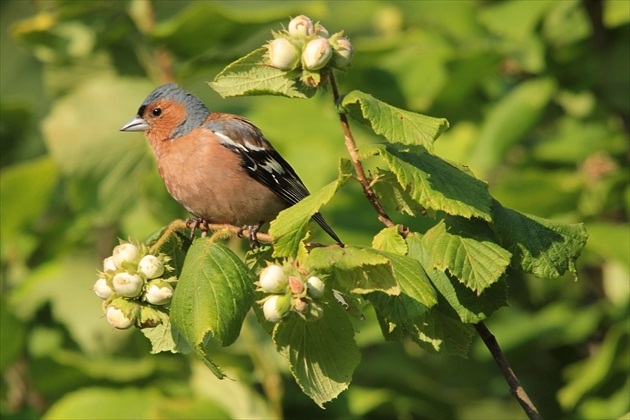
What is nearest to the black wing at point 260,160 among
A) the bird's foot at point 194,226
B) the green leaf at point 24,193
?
the bird's foot at point 194,226

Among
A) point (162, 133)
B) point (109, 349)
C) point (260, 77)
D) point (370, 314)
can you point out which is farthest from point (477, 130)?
point (260, 77)

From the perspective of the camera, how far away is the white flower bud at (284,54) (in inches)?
138

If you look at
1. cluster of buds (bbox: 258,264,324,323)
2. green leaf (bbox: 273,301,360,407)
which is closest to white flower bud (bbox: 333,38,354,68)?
cluster of buds (bbox: 258,264,324,323)

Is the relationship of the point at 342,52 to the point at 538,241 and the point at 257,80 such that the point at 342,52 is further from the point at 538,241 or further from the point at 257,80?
the point at 538,241

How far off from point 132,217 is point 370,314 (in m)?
1.75

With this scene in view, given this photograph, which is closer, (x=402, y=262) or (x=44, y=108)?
(x=402, y=262)

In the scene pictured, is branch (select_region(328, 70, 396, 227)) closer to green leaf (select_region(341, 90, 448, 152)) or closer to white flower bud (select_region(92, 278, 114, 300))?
green leaf (select_region(341, 90, 448, 152))

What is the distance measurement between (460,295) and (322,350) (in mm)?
513

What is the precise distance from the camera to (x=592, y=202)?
273 inches

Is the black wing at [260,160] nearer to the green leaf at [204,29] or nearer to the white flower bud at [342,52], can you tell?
the green leaf at [204,29]

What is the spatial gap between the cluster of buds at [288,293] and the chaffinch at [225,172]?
1.76 metres

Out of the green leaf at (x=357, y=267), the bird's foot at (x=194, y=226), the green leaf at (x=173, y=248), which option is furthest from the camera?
the bird's foot at (x=194, y=226)

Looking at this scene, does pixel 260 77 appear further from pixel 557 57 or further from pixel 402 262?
pixel 557 57

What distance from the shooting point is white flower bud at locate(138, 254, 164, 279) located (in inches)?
141
